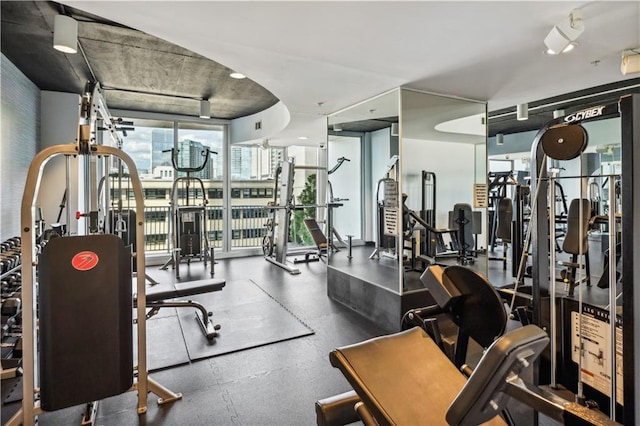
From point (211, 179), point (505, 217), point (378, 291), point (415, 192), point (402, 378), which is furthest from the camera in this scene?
point (211, 179)

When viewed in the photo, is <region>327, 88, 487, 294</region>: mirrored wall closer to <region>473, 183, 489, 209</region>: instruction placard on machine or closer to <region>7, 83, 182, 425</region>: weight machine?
<region>473, 183, 489, 209</region>: instruction placard on machine

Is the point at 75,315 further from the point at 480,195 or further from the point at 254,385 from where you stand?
the point at 480,195

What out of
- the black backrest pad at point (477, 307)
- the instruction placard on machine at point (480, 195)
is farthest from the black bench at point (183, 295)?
the instruction placard on machine at point (480, 195)

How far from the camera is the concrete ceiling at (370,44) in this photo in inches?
77.8

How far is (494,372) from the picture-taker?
79cm

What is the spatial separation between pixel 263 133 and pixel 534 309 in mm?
5219

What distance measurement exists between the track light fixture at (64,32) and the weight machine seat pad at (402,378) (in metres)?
3.02

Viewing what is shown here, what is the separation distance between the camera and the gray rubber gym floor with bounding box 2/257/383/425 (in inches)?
83.3

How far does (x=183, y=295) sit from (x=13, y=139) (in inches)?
111

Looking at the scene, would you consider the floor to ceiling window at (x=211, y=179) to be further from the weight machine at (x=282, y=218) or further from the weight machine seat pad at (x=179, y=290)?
the weight machine seat pad at (x=179, y=290)

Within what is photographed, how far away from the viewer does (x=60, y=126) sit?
16.7 ft

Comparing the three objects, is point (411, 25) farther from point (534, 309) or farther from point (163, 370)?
point (163, 370)

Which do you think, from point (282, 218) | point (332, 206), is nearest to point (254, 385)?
point (282, 218)

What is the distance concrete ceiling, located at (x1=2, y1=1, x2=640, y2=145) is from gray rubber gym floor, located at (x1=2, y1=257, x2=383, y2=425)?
7.71 feet
